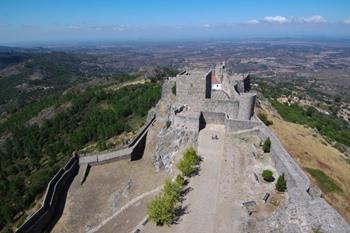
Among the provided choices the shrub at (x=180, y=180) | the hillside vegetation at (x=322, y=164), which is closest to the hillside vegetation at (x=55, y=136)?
the shrub at (x=180, y=180)

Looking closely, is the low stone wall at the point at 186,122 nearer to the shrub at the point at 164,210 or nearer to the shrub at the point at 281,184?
the shrub at the point at 164,210

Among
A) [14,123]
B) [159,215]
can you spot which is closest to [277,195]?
[159,215]

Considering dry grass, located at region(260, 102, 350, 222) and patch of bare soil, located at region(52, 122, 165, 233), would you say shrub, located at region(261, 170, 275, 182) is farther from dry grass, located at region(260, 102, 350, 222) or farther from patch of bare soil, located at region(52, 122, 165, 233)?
patch of bare soil, located at region(52, 122, 165, 233)

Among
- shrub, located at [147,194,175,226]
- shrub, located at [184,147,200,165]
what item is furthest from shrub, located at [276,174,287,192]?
shrub, located at [147,194,175,226]

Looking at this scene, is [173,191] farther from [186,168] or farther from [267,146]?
[267,146]

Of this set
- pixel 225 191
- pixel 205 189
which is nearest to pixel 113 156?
pixel 205 189
